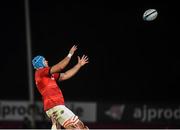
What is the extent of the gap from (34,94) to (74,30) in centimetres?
257

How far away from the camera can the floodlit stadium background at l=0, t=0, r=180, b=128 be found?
20.1 m

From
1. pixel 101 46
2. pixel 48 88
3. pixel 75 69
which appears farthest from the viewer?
pixel 101 46

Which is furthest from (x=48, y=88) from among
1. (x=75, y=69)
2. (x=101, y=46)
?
(x=101, y=46)

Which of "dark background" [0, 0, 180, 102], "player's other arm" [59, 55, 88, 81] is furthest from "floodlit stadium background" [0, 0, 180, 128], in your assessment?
"player's other arm" [59, 55, 88, 81]

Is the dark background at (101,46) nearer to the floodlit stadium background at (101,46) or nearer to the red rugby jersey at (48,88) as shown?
the floodlit stadium background at (101,46)

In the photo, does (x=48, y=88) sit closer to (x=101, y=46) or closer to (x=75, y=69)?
(x=75, y=69)

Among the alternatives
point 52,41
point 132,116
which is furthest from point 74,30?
point 132,116

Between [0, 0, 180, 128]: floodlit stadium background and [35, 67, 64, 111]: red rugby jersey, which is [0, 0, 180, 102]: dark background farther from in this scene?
[35, 67, 64, 111]: red rugby jersey

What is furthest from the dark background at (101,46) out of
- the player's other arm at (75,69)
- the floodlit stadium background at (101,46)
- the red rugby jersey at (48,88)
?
the red rugby jersey at (48,88)

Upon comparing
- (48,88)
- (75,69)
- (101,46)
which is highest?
(101,46)

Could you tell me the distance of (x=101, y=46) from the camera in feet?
66.8

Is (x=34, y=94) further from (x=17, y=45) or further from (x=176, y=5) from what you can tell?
(x=176, y=5)

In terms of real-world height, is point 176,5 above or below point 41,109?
above

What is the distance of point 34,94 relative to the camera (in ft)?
64.7
